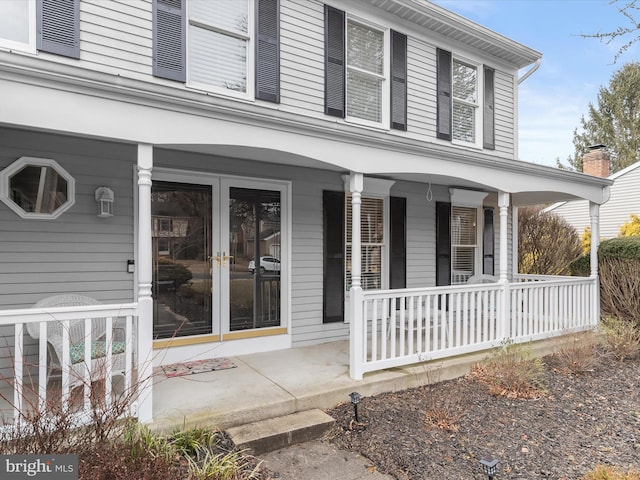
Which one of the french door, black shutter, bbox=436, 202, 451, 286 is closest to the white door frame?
the french door

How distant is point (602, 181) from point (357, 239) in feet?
17.1

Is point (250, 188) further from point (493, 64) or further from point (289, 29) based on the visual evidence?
point (493, 64)

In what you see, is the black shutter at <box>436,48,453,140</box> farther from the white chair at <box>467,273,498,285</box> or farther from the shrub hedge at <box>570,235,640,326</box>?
the shrub hedge at <box>570,235,640,326</box>

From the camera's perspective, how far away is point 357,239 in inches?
172

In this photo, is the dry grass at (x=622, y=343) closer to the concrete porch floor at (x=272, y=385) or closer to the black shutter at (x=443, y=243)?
the concrete porch floor at (x=272, y=385)

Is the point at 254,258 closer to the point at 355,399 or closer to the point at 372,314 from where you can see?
the point at 372,314

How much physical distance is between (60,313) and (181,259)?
180cm

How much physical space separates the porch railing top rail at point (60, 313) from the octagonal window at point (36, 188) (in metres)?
1.31

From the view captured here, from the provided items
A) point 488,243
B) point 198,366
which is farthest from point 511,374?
point 488,243

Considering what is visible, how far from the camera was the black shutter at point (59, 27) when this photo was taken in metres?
3.85

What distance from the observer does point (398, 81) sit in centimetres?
612

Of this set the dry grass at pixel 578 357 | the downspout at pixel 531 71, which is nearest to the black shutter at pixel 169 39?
the dry grass at pixel 578 357

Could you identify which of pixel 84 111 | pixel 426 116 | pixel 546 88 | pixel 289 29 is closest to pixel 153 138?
pixel 84 111

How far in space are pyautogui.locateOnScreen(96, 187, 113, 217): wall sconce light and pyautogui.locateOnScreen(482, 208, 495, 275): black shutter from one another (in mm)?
6201
